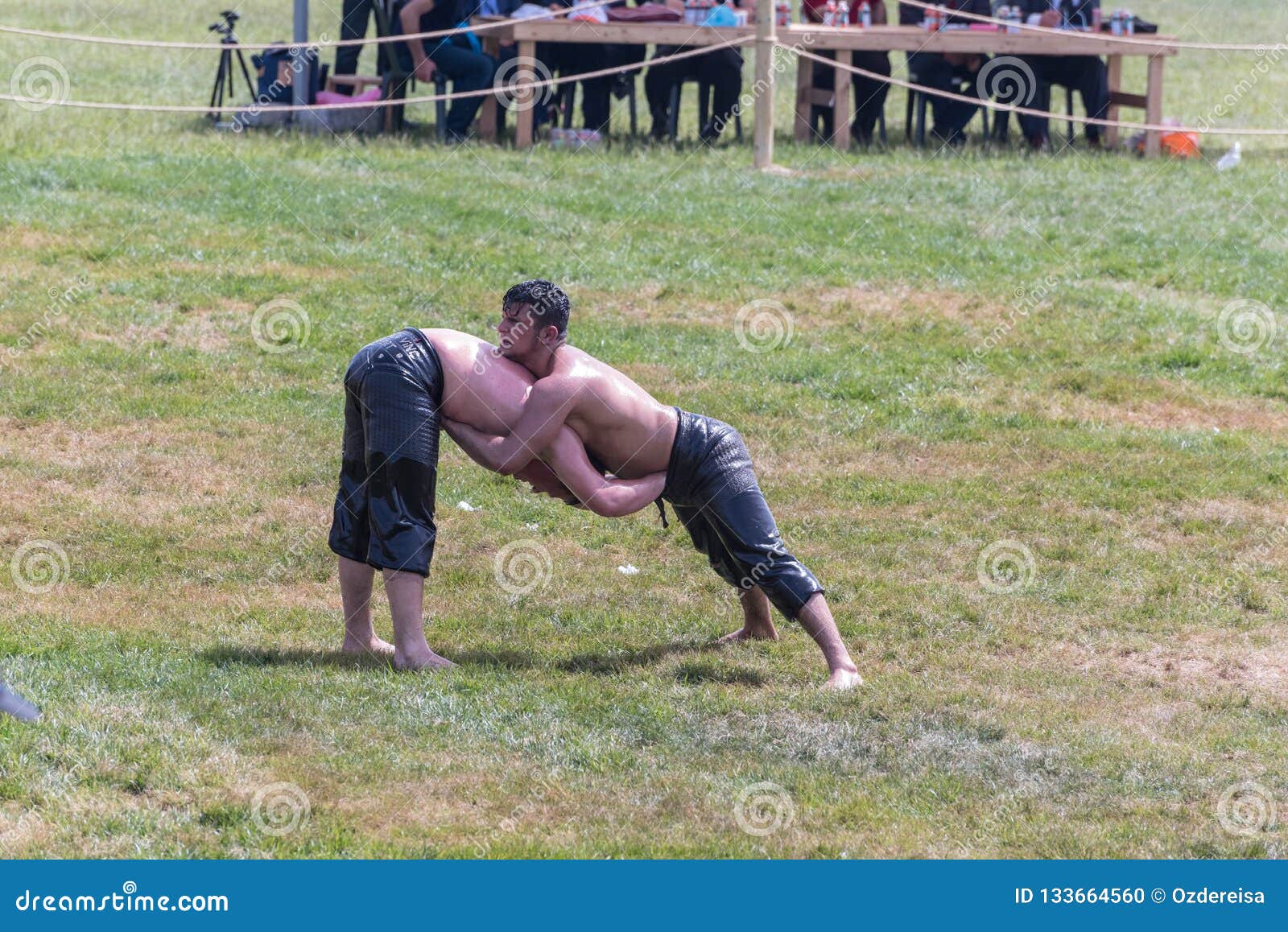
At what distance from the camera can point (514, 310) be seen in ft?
20.2

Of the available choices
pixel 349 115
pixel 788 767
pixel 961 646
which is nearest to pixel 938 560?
pixel 961 646

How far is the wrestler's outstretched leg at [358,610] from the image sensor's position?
658 cm

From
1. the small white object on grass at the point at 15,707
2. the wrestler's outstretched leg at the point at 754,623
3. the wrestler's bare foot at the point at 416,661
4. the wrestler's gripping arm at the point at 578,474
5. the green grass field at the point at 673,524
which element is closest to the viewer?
the green grass field at the point at 673,524

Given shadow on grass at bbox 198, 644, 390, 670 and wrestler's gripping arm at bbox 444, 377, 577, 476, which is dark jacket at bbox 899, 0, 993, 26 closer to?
wrestler's gripping arm at bbox 444, 377, 577, 476

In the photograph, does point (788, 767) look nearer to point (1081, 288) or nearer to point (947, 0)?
point (1081, 288)

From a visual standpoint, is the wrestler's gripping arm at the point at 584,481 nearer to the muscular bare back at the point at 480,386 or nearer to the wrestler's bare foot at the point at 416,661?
the muscular bare back at the point at 480,386

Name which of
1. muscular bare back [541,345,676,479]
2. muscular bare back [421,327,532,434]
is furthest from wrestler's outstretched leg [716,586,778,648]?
muscular bare back [421,327,532,434]

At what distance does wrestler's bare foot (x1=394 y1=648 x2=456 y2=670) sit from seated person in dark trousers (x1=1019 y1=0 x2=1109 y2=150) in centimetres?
1140

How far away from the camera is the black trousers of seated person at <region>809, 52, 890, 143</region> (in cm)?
1616

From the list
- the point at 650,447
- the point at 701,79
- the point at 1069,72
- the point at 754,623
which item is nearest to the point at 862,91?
the point at 701,79

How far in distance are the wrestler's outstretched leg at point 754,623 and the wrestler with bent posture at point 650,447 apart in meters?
0.24

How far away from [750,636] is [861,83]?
10.6m

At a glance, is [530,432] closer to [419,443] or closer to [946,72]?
[419,443]

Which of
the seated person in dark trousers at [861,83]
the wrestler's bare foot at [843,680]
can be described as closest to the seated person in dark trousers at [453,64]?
the seated person in dark trousers at [861,83]
